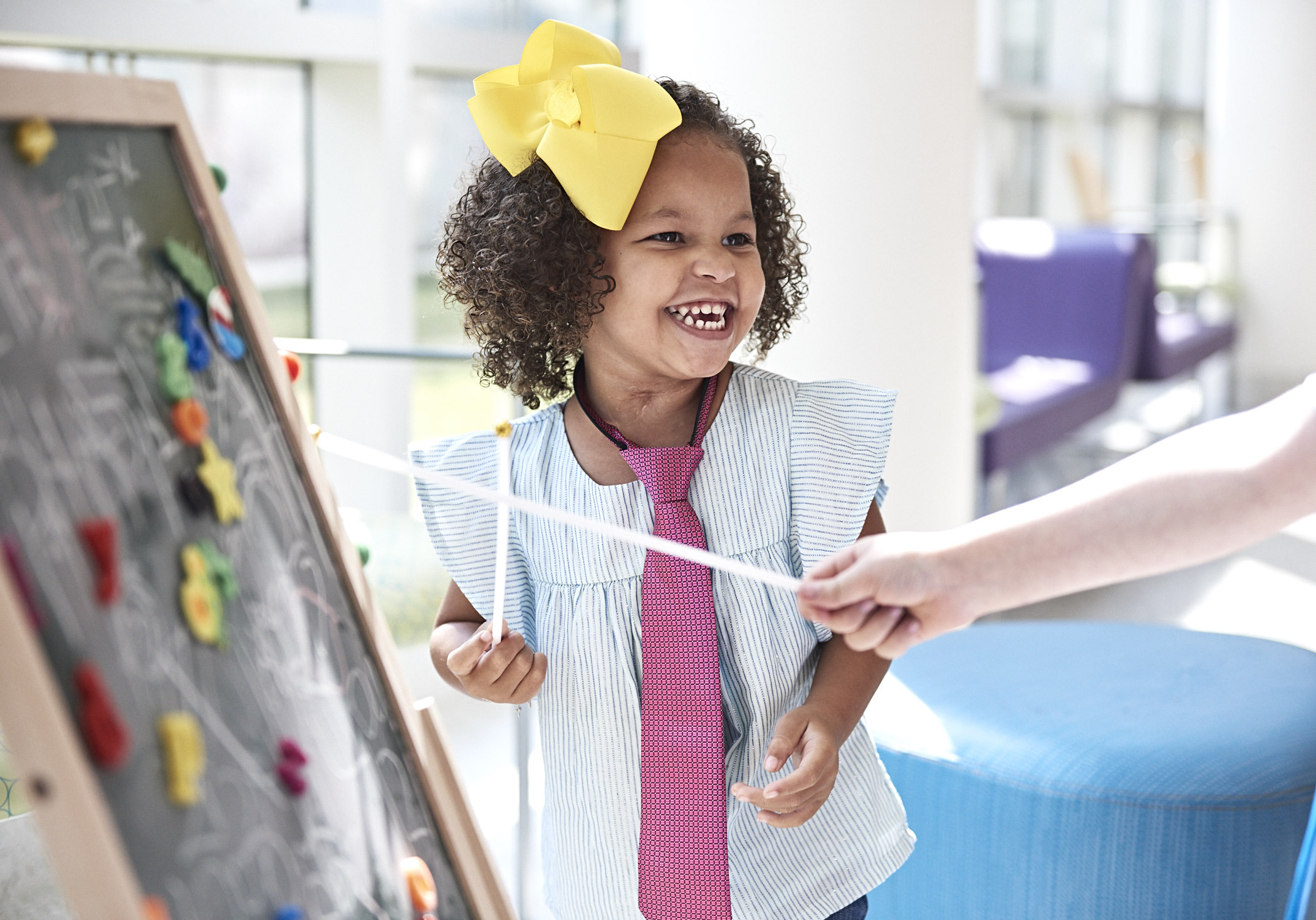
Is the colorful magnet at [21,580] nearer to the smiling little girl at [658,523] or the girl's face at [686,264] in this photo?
the smiling little girl at [658,523]

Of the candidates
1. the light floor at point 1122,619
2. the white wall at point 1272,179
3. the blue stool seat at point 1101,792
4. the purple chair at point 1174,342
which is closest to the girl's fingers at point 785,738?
the blue stool seat at point 1101,792

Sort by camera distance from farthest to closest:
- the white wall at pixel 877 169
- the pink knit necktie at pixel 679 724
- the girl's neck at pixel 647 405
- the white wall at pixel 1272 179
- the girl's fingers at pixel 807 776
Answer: the white wall at pixel 1272 179
the white wall at pixel 877 169
the girl's neck at pixel 647 405
the pink knit necktie at pixel 679 724
the girl's fingers at pixel 807 776

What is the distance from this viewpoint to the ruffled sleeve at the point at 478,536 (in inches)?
44.6

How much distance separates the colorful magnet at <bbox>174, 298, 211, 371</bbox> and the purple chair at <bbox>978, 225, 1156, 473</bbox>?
3.45 metres

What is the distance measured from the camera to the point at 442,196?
311 cm

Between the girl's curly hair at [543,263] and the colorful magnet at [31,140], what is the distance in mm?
530

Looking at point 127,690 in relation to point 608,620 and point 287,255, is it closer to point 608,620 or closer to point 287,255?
point 608,620

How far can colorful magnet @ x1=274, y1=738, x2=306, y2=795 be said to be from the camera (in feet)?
2.21

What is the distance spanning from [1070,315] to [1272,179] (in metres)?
2.71

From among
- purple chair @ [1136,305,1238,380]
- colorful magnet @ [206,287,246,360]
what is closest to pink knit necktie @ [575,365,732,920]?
colorful magnet @ [206,287,246,360]

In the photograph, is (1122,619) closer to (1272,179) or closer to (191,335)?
(191,335)

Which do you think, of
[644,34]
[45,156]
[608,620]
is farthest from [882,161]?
[45,156]

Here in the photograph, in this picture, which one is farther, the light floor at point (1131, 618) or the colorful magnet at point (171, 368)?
the light floor at point (1131, 618)

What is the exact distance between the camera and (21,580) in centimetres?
53
